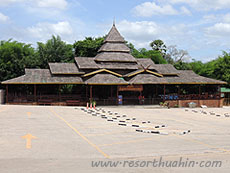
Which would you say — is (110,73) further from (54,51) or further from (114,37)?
Answer: (54,51)

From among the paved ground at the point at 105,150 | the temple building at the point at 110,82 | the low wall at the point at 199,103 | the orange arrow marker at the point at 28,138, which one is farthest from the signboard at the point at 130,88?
the orange arrow marker at the point at 28,138

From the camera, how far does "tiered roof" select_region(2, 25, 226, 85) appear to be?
34.6m

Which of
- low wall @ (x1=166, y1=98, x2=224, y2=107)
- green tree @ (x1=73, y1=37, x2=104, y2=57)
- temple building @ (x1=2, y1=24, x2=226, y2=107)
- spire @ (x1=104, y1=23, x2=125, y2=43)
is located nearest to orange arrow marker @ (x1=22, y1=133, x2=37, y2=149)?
temple building @ (x1=2, y1=24, x2=226, y2=107)

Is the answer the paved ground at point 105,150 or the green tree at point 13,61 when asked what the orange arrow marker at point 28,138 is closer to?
the paved ground at point 105,150

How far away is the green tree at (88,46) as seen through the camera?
51.8 metres

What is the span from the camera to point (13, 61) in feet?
150

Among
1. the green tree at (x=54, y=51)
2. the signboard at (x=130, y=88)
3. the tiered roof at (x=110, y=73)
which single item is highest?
the green tree at (x=54, y=51)

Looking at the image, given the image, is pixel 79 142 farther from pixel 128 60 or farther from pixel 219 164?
pixel 128 60

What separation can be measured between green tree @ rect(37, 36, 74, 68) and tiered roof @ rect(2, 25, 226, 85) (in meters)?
11.8

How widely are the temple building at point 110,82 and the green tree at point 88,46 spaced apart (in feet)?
30.5

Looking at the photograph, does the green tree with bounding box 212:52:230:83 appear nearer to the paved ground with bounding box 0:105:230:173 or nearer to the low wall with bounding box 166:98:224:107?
the low wall with bounding box 166:98:224:107

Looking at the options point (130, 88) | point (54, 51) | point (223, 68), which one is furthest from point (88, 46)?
point (223, 68)

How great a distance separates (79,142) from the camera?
12.1 m

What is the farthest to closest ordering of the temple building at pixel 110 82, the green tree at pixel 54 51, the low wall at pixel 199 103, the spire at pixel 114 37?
1. the green tree at pixel 54 51
2. the spire at pixel 114 37
3. the low wall at pixel 199 103
4. the temple building at pixel 110 82
